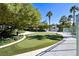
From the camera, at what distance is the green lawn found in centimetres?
917

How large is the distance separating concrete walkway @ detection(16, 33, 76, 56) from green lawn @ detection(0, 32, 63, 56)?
0.66ft

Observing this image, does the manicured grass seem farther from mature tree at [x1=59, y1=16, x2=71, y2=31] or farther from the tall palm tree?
the tall palm tree

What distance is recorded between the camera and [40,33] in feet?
30.5

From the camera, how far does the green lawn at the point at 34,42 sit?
30.1 feet

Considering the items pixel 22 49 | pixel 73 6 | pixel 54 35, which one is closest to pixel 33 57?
pixel 22 49

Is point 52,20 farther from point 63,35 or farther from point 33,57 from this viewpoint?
point 33,57

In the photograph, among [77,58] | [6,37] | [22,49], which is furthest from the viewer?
[6,37]

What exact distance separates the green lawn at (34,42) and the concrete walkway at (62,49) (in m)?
0.20

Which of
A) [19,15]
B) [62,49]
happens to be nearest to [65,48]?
[62,49]

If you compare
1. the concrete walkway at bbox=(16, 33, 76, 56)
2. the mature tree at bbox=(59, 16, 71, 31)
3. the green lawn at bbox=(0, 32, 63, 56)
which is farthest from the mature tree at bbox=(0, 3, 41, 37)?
the concrete walkway at bbox=(16, 33, 76, 56)

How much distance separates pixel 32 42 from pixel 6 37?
1280 millimetres

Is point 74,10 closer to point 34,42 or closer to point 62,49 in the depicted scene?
point 62,49

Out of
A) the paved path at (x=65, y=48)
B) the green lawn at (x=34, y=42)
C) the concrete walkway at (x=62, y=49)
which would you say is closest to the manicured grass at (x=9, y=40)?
the green lawn at (x=34, y=42)

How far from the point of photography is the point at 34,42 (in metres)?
9.32
